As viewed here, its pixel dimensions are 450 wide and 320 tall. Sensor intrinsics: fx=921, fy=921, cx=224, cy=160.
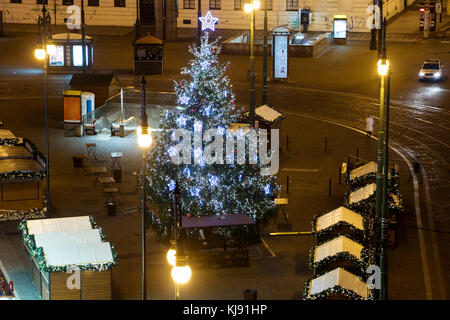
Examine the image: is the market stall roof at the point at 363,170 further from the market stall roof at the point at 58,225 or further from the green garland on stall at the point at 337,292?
the market stall roof at the point at 58,225

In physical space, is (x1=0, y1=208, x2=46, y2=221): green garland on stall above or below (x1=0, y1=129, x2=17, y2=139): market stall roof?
below

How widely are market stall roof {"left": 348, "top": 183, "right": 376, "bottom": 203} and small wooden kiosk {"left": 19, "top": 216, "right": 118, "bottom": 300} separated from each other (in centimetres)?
908

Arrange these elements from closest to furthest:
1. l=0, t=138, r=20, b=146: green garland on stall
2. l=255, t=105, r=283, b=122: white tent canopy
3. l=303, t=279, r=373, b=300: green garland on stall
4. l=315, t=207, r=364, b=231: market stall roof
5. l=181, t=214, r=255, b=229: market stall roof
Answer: l=303, t=279, r=373, b=300: green garland on stall → l=181, t=214, r=255, b=229: market stall roof → l=315, t=207, r=364, b=231: market stall roof → l=0, t=138, r=20, b=146: green garland on stall → l=255, t=105, r=283, b=122: white tent canopy

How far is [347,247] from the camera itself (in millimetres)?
24562

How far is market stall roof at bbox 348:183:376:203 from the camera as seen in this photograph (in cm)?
2928

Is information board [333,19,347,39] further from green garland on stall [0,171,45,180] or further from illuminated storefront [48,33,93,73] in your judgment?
green garland on stall [0,171,45,180]

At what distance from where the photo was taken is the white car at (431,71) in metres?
54.2

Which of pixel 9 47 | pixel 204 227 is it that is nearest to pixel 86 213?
pixel 204 227

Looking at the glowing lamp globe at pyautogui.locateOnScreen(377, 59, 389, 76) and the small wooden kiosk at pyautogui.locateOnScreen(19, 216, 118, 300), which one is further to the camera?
the small wooden kiosk at pyautogui.locateOnScreen(19, 216, 118, 300)

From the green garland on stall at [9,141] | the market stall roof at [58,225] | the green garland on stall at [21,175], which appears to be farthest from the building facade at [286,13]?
the market stall roof at [58,225]

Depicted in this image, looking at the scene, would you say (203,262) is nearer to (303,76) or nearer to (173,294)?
(173,294)

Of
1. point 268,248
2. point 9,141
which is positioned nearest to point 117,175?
point 9,141

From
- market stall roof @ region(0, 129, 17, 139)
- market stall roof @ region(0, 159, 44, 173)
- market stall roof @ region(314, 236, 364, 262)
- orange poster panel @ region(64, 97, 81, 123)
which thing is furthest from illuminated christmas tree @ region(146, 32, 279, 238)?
orange poster panel @ region(64, 97, 81, 123)

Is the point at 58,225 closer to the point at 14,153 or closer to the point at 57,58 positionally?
the point at 14,153
